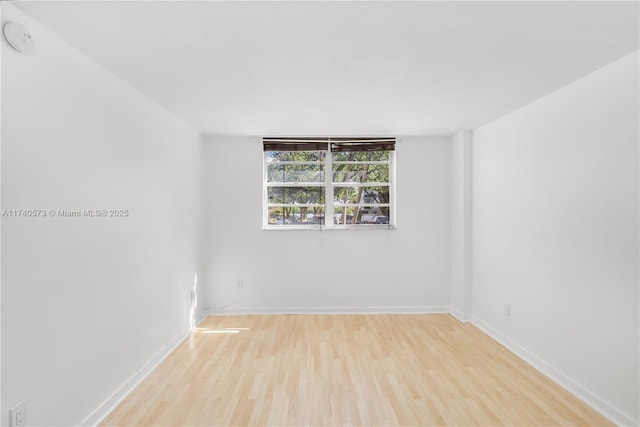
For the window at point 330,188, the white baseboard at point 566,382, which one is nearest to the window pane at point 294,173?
the window at point 330,188

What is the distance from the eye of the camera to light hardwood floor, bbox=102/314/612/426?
234cm

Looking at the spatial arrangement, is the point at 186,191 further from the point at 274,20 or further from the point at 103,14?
the point at 274,20

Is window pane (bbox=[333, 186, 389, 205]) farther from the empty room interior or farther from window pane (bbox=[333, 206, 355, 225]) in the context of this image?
the empty room interior

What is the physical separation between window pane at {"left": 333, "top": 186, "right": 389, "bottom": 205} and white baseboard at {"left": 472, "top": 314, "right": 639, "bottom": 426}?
6.86 ft

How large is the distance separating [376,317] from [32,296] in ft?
12.1

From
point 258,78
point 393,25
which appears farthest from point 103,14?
point 393,25

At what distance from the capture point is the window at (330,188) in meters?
4.84

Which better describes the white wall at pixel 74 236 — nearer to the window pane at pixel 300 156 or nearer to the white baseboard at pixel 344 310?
the white baseboard at pixel 344 310

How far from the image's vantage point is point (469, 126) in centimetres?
415

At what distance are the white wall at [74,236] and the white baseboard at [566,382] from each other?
3403 millimetres

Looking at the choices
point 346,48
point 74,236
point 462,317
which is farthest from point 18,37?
point 462,317

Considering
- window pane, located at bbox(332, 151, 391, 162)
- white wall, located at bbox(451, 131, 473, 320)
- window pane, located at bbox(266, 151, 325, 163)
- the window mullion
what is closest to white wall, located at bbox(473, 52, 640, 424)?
white wall, located at bbox(451, 131, 473, 320)

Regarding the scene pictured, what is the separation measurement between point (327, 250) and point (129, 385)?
108 inches

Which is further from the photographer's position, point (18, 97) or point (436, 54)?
point (436, 54)
